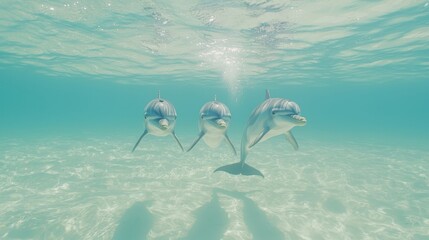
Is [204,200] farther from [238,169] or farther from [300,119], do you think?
[300,119]

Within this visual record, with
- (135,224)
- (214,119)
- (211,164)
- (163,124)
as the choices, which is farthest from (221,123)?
(211,164)

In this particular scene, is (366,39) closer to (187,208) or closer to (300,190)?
(300,190)

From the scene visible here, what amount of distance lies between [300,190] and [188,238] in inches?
207

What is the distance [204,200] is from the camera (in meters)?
8.71

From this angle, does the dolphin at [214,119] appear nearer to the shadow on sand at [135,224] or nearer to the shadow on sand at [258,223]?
the shadow on sand at [258,223]

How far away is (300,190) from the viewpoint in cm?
1005

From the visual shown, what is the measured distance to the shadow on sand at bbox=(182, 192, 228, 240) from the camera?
21.9 feet

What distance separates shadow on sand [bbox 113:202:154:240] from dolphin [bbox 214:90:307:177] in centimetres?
264

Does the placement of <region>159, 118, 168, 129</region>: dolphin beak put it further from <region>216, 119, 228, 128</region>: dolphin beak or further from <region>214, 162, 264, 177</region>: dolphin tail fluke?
<region>214, 162, 264, 177</region>: dolphin tail fluke

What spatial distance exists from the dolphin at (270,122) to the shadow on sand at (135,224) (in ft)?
8.65

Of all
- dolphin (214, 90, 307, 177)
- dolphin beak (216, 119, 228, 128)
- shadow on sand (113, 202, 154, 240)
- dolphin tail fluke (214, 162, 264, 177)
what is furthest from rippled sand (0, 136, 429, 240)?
dolphin beak (216, 119, 228, 128)

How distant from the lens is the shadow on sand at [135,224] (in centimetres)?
657

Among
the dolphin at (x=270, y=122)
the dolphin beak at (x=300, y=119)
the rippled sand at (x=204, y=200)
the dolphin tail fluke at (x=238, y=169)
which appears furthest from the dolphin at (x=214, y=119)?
the rippled sand at (x=204, y=200)

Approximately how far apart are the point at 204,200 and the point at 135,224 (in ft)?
7.93
